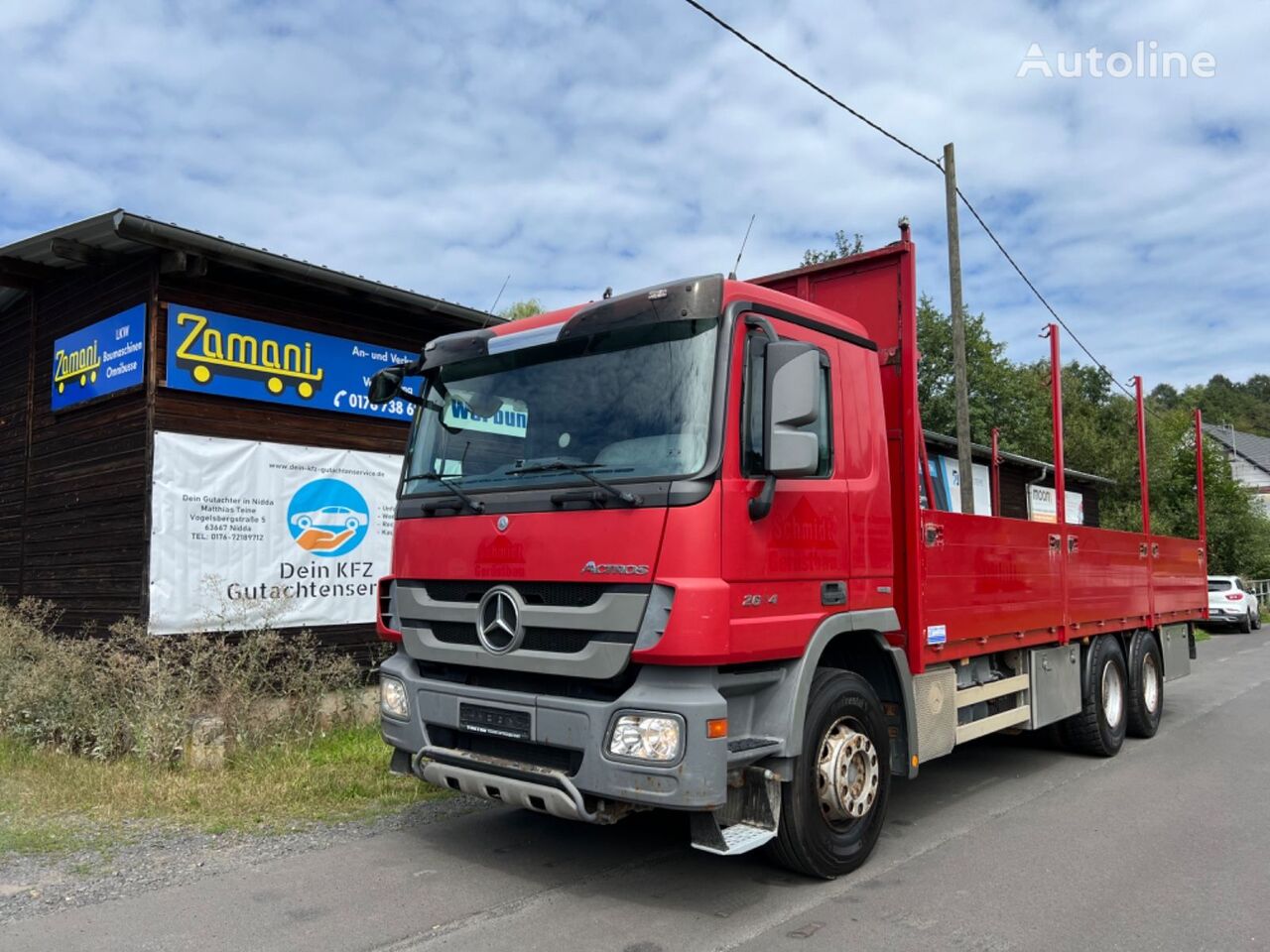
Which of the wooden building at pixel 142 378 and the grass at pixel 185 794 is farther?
the wooden building at pixel 142 378

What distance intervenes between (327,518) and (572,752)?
214 inches

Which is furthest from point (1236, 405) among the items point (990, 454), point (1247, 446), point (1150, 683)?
point (1150, 683)

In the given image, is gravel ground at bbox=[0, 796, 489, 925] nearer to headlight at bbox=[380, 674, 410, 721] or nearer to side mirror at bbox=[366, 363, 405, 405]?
headlight at bbox=[380, 674, 410, 721]

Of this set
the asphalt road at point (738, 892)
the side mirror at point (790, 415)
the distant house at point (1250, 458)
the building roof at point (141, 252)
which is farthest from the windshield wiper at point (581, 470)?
the distant house at point (1250, 458)

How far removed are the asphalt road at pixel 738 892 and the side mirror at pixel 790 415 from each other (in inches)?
78.0

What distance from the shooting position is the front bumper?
397 centimetres

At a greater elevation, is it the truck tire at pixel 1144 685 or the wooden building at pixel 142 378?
the wooden building at pixel 142 378

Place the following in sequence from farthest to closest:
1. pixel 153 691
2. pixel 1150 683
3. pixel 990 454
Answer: pixel 990 454 → pixel 1150 683 → pixel 153 691

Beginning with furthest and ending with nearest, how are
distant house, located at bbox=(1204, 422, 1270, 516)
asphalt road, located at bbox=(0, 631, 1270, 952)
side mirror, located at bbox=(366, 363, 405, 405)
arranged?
distant house, located at bbox=(1204, 422, 1270, 516), side mirror, located at bbox=(366, 363, 405, 405), asphalt road, located at bbox=(0, 631, 1270, 952)

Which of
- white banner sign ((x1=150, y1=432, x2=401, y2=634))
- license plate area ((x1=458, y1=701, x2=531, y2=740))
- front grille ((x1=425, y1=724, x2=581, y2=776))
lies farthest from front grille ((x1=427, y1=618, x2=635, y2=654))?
white banner sign ((x1=150, y1=432, x2=401, y2=634))

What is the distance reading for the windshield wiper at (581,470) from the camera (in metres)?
4.17

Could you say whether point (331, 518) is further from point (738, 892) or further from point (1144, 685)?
point (1144, 685)

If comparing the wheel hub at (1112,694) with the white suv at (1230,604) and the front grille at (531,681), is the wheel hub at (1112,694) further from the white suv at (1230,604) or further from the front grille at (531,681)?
the white suv at (1230,604)

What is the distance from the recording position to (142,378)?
7.95m
